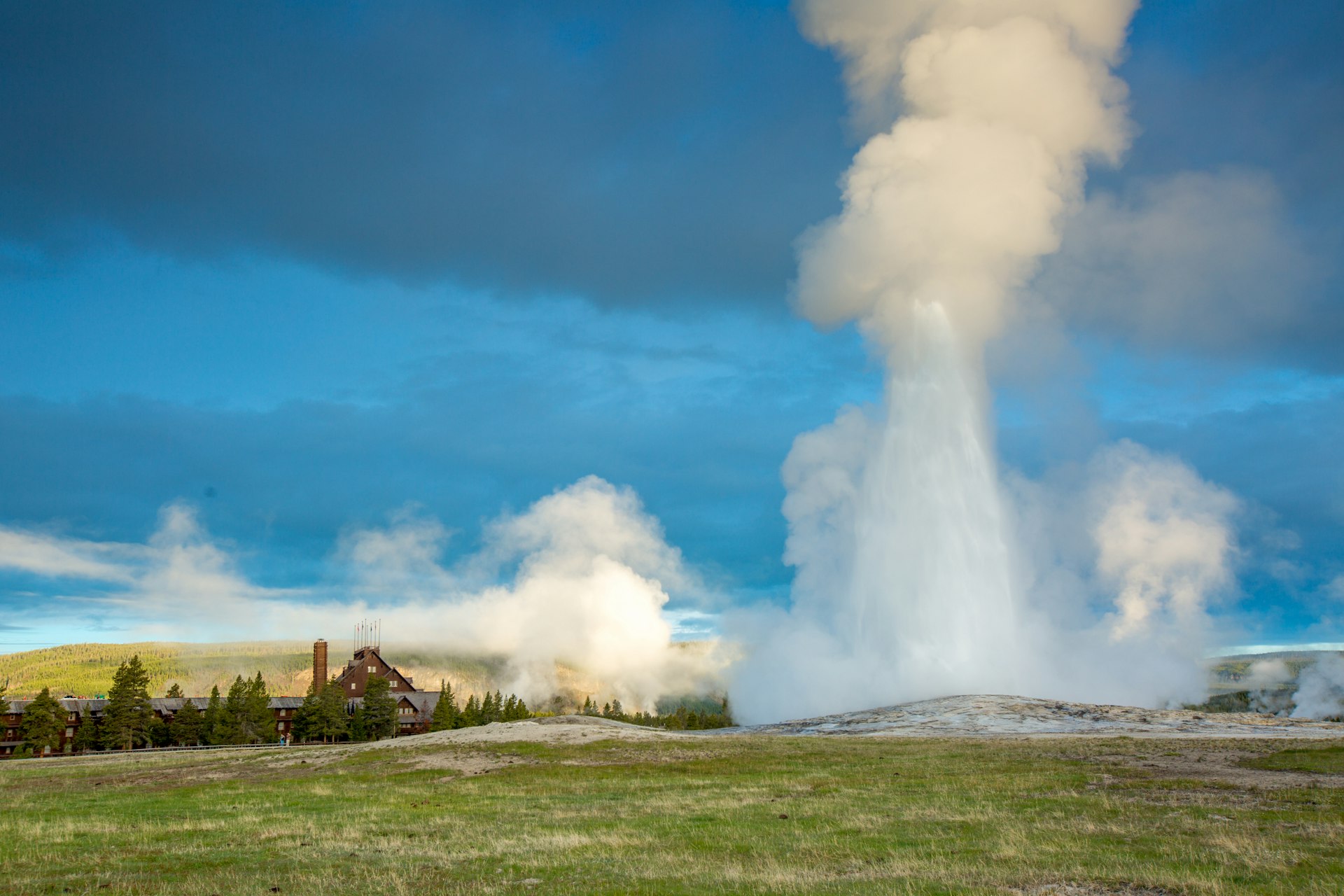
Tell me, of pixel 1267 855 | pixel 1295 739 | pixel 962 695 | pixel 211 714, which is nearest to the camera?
pixel 1267 855

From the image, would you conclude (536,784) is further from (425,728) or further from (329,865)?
(425,728)

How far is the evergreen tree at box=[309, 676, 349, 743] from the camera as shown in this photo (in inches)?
4774

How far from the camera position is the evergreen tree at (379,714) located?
128 metres

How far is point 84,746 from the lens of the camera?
119062mm

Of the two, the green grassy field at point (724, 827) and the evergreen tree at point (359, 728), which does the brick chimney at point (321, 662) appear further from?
the green grassy field at point (724, 827)

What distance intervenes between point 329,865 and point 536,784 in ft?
68.7

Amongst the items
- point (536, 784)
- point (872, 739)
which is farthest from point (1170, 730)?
point (536, 784)

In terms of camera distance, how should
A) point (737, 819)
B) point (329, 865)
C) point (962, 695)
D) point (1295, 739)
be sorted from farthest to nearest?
point (962, 695) < point (1295, 739) < point (737, 819) < point (329, 865)

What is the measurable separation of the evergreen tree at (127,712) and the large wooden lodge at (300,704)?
578 centimetres

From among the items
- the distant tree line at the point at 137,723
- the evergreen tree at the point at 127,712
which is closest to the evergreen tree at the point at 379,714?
the distant tree line at the point at 137,723

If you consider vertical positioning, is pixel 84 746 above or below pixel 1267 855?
below

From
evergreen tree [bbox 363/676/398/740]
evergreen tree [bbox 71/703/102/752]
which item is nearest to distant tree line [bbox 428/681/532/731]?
evergreen tree [bbox 363/676/398/740]

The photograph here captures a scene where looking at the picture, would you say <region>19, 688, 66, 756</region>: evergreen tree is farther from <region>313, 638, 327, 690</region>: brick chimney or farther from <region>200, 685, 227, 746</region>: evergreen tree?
<region>313, 638, 327, 690</region>: brick chimney

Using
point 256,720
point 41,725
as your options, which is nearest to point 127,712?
point 41,725
